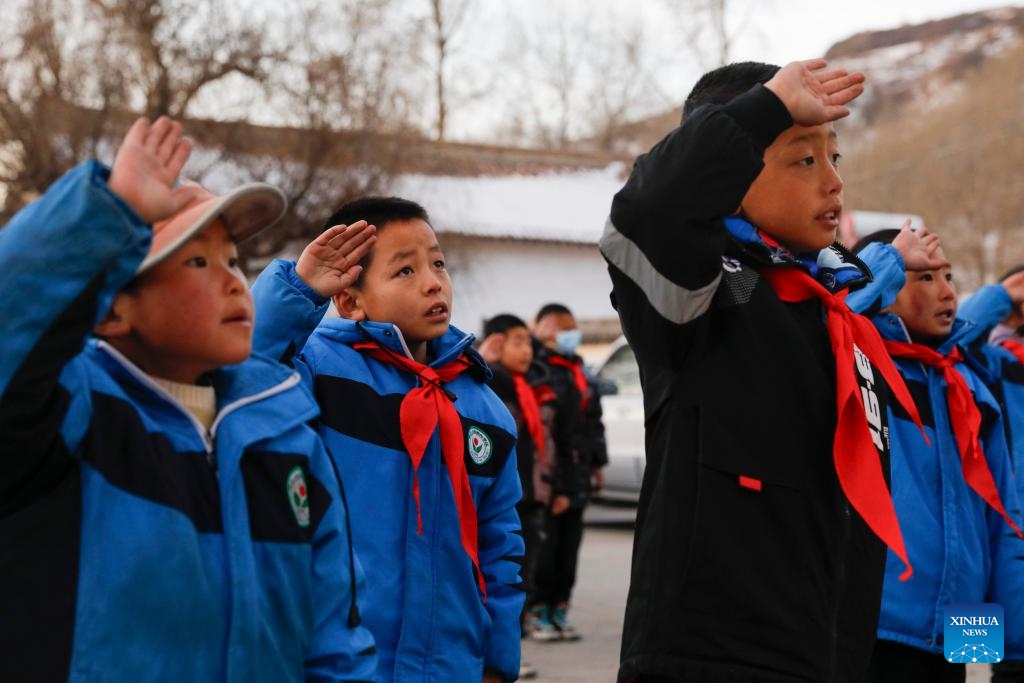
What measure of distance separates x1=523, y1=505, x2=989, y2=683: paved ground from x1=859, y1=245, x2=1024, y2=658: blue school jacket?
295 cm

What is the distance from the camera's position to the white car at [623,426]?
13.9 meters

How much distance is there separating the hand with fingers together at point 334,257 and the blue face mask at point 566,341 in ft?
19.5

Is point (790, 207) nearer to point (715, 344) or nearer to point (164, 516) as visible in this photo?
point (715, 344)

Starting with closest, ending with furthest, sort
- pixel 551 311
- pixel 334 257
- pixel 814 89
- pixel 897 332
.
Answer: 1. pixel 814 89
2. pixel 334 257
3. pixel 897 332
4. pixel 551 311

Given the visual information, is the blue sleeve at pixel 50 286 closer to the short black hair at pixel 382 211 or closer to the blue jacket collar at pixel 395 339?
the blue jacket collar at pixel 395 339

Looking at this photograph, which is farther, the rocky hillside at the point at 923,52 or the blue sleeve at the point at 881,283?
the rocky hillside at the point at 923,52

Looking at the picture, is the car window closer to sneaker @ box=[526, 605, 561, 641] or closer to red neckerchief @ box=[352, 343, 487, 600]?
sneaker @ box=[526, 605, 561, 641]

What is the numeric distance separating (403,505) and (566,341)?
19.5 ft

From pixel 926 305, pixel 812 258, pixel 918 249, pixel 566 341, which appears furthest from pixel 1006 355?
pixel 566 341

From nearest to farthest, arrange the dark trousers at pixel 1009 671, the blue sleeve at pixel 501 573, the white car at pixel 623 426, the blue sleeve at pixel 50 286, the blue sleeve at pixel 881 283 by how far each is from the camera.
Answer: the blue sleeve at pixel 50 286 < the blue sleeve at pixel 501 573 < the blue sleeve at pixel 881 283 < the dark trousers at pixel 1009 671 < the white car at pixel 623 426

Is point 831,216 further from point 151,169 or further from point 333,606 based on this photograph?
point 151,169

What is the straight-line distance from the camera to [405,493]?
3.36 m

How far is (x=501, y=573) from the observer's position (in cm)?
349

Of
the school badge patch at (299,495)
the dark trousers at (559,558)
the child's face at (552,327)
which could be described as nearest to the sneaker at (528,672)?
the dark trousers at (559,558)
